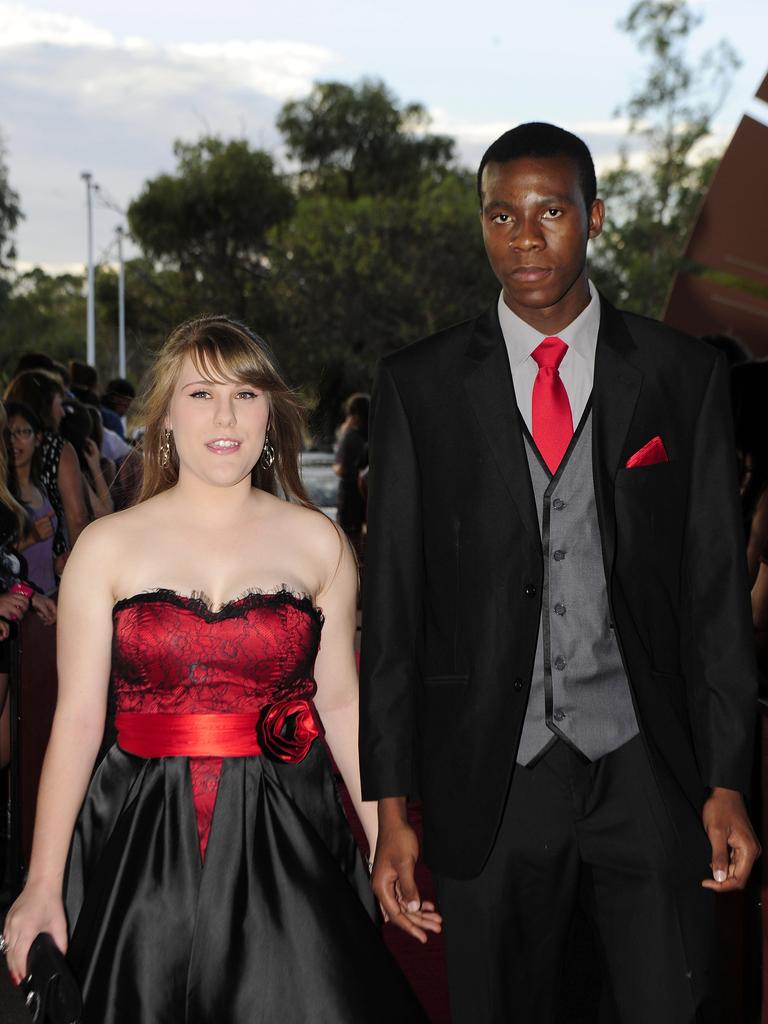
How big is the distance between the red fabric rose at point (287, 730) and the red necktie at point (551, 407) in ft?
2.36

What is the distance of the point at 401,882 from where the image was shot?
2564 millimetres

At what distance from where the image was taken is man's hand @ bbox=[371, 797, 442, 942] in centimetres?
255

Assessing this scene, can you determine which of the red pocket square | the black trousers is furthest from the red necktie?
the black trousers

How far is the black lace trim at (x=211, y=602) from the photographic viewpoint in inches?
113

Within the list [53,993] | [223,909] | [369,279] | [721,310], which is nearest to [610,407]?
A: [223,909]

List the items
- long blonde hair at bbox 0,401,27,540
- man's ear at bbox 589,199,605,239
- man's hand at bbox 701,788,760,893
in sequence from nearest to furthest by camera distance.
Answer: man's hand at bbox 701,788,760,893, man's ear at bbox 589,199,605,239, long blonde hair at bbox 0,401,27,540

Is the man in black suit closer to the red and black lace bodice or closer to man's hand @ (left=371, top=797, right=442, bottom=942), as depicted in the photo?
man's hand @ (left=371, top=797, right=442, bottom=942)

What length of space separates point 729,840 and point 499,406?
0.87 m

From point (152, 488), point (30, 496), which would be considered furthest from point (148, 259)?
point (152, 488)

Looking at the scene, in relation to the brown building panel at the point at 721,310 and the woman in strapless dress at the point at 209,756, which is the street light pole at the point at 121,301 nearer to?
the brown building panel at the point at 721,310

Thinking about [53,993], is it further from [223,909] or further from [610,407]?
[610,407]

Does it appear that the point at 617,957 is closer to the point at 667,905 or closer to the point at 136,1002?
the point at 667,905

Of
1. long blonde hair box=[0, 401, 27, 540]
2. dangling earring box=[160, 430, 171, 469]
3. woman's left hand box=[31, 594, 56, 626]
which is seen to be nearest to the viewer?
dangling earring box=[160, 430, 171, 469]

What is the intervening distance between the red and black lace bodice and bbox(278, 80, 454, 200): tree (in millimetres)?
59020
